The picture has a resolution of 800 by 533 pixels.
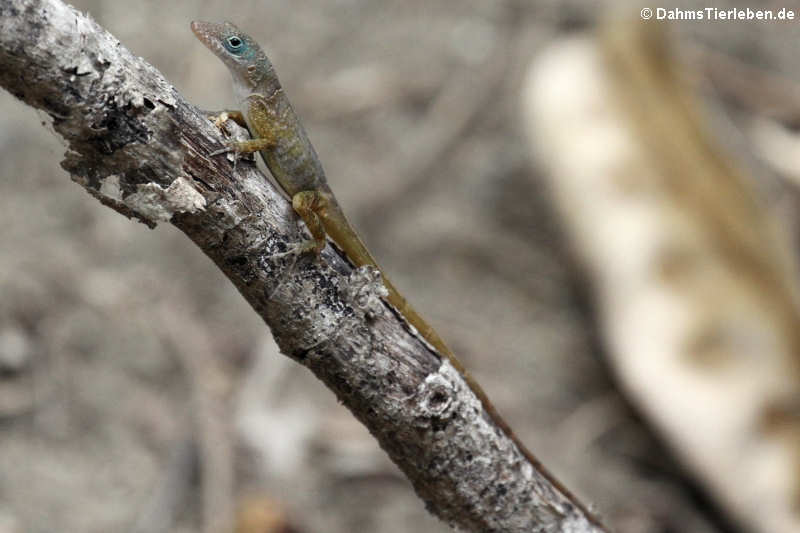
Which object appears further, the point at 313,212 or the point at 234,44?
the point at 234,44

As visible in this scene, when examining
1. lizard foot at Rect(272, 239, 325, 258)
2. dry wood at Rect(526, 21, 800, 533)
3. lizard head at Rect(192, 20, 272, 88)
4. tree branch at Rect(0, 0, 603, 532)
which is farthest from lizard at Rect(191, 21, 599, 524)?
dry wood at Rect(526, 21, 800, 533)

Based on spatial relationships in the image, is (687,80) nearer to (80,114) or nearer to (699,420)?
(699,420)

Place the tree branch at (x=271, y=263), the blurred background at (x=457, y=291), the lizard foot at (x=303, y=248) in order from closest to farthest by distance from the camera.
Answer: the tree branch at (x=271, y=263) → the lizard foot at (x=303, y=248) → the blurred background at (x=457, y=291)

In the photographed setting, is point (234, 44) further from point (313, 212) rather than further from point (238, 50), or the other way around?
point (313, 212)

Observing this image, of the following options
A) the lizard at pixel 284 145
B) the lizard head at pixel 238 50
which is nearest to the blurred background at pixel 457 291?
the lizard at pixel 284 145

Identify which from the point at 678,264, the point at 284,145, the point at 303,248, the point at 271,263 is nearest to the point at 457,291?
the point at 678,264

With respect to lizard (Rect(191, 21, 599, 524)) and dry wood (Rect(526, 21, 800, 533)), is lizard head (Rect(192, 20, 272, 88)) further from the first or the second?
dry wood (Rect(526, 21, 800, 533))

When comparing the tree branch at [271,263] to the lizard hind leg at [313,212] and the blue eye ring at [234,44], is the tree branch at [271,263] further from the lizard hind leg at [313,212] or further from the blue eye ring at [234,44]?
the blue eye ring at [234,44]
